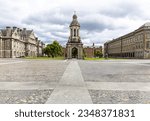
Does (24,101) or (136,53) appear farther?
(136,53)

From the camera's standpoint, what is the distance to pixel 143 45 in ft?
270

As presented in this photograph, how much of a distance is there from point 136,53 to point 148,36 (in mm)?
11692

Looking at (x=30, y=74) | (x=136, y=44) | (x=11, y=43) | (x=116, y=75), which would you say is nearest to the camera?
(x=116, y=75)

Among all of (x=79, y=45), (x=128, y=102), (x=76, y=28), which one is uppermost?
(x=76, y=28)

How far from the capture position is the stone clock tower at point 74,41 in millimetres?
76938

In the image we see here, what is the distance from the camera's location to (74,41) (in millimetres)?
78562

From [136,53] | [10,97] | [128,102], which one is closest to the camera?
[128,102]

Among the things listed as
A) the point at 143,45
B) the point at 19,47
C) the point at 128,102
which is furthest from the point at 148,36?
the point at 128,102

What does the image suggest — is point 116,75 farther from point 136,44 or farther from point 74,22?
point 136,44

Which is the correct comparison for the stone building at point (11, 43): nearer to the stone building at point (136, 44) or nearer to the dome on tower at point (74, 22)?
the dome on tower at point (74, 22)

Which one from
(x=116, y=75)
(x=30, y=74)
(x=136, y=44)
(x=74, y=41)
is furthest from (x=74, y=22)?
(x=116, y=75)

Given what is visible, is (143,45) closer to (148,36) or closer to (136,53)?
(148,36)

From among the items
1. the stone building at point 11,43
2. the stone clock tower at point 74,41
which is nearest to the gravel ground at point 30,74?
the stone clock tower at point 74,41

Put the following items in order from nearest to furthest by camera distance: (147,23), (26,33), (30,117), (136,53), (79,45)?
(30,117) → (79,45) → (147,23) → (136,53) → (26,33)
